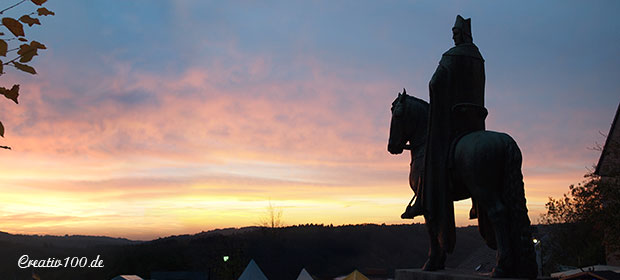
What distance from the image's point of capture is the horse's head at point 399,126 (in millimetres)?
8117

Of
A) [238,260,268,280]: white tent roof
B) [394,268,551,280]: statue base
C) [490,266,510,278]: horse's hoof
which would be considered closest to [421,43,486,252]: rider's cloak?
[394,268,551,280]: statue base

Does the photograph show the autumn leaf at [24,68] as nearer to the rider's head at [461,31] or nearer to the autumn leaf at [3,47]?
the autumn leaf at [3,47]

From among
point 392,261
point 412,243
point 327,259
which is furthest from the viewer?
point 412,243

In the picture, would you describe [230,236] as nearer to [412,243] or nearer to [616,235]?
[412,243]

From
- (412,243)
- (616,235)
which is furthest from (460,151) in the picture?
(412,243)

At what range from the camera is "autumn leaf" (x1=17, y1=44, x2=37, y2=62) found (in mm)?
2473

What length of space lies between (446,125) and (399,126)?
856 mm

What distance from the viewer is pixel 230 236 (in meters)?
82.8

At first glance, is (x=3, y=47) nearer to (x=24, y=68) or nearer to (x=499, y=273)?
(x=24, y=68)

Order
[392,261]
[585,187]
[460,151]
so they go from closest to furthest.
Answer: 1. [460,151]
2. [585,187]
3. [392,261]

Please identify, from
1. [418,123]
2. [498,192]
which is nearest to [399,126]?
[418,123]

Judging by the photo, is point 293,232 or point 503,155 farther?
point 293,232

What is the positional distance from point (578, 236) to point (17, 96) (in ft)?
143

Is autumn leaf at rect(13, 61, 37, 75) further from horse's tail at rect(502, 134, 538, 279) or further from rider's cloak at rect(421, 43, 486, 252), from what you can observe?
rider's cloak at rect(421, 43, 486, 252)
